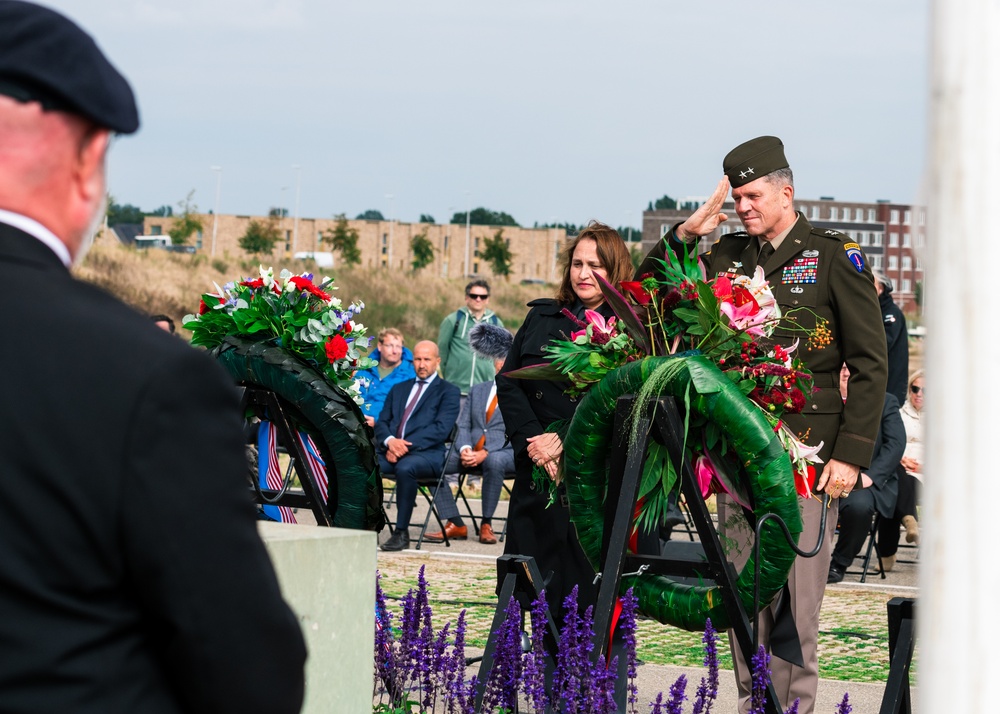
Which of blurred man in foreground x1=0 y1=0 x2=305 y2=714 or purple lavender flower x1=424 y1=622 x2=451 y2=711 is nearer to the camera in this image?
blurred man in foreground x1=0 y1=0 x2=305 y2=714

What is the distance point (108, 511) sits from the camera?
1.39 m

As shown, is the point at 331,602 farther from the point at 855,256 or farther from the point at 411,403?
the point at 411,403

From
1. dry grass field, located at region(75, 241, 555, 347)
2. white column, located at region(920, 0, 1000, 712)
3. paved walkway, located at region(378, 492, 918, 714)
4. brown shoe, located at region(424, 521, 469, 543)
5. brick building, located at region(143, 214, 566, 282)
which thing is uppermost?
brick building, located at region(143, 214, 566, 282)

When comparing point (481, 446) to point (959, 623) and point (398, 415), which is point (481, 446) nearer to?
point (398, 415)

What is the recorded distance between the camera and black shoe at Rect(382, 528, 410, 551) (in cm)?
1066

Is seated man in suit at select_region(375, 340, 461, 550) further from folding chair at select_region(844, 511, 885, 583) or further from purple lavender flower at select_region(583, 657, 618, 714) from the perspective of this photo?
purple lavender flower at select_region(583, 657, 618, 714)

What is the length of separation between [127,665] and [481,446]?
9.94m

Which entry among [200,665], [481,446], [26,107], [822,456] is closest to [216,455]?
[200,665]

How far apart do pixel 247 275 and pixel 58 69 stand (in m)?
55.5

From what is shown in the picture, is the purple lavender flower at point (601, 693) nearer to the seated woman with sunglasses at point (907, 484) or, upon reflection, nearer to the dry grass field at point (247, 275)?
the seated woman with sunglasses at point (907, 484)

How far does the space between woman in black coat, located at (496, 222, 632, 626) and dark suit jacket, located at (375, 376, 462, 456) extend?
532cm

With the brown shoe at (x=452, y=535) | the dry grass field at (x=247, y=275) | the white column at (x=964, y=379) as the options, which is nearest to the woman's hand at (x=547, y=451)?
the white column at (x=964, y=379)

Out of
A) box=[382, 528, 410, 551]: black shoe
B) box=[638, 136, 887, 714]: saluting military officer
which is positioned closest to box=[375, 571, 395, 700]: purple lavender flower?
box=[638, 136, 887, 714]: saluting military officer

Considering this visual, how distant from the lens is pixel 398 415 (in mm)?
11375
